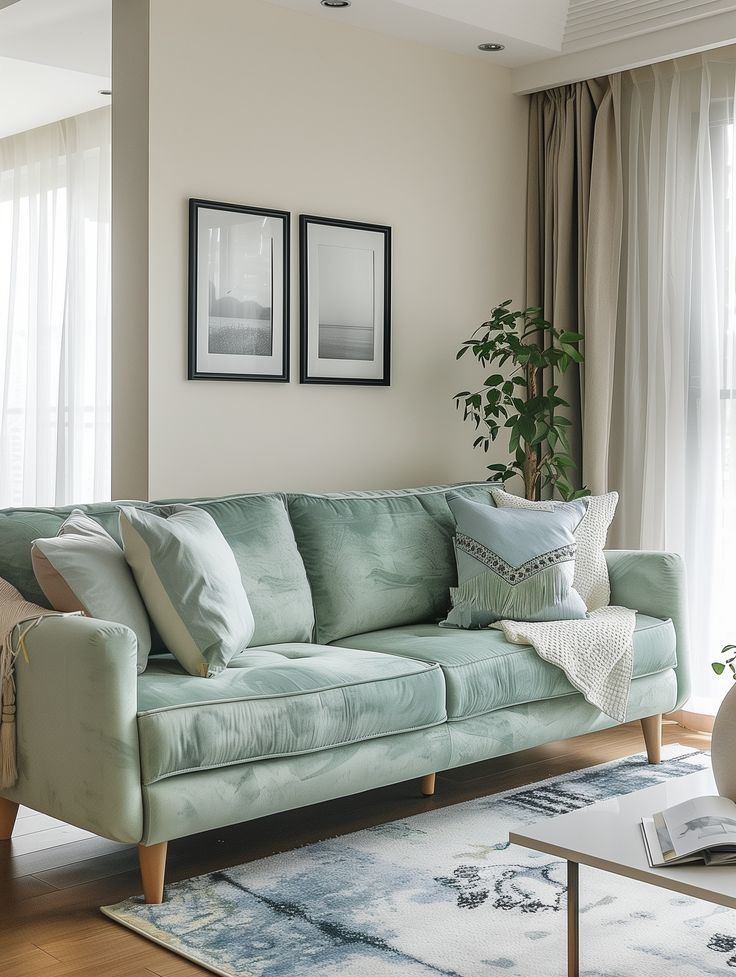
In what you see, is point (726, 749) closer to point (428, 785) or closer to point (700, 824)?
point (700, 824)

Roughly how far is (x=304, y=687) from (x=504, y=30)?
282cm

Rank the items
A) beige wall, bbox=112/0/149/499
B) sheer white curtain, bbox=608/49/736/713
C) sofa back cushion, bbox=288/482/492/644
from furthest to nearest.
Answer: sheer white curtain, bbox=608/49/736/713 < beige wall, bbox=112/0/149/499 < sofa back cushion, bbox=288/482/492/644

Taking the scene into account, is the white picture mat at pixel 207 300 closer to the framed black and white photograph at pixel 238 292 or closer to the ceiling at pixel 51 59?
the framed black and white photograph at pixel 238 292

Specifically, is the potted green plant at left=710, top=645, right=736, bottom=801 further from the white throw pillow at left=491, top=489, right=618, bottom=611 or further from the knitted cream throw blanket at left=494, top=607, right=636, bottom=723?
the white throw pillow at left=491, top=489, right=618, bottom=611

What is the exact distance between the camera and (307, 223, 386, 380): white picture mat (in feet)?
13.8

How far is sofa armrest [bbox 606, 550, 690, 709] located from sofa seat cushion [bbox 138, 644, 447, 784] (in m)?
1.05

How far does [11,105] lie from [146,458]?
261cm

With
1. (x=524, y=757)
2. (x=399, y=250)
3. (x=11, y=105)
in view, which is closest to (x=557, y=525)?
(x=524, y=757)

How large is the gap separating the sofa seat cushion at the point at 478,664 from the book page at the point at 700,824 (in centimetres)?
100

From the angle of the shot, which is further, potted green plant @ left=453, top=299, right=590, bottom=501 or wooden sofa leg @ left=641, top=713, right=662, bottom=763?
potted green plant @ left=453, top=299, right=590, bottom=501

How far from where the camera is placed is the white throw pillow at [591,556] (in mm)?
3914

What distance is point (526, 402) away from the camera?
4.51 metres

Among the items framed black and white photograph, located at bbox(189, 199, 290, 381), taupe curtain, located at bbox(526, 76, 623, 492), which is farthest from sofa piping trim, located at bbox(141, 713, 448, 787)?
taupe curtain, located at bbox(526, 76, 623, 492)

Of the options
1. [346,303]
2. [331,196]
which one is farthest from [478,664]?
[331,196]
